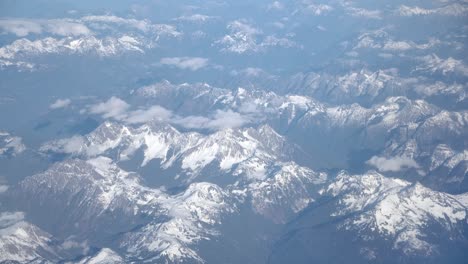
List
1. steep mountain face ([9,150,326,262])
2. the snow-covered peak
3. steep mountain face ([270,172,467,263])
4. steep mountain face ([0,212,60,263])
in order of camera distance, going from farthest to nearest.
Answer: steep mountain face ([9,150,326,262]) < the snow-covered peak < steep mountain face ([270,172,467,263]) < steep mountain face ([0,212,60,263])

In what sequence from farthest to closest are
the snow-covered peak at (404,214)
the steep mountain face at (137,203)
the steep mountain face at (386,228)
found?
the steep mountain face at (137,203)
the snow-covered peak at (404,214)
the steep mountain face at (386,228)

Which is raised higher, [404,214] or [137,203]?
[404,214]

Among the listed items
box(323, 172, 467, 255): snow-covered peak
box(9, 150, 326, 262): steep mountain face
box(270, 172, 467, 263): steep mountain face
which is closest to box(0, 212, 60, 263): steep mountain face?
box(9, 150, 326, 262): steep mountain face

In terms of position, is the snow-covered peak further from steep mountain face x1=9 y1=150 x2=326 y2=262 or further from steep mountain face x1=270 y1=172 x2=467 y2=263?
steep mountain face x1=9 y1=150 x2=326 y2=262

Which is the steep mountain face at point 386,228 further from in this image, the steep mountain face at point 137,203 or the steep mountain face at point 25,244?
the steep mountain face at point 25,244

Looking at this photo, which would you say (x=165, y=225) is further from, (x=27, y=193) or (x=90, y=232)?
(x=27, y=193)

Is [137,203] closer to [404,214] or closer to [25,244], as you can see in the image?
[25,244]

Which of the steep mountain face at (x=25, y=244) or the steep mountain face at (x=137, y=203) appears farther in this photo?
the steep mountain face at (x=137, y=203)

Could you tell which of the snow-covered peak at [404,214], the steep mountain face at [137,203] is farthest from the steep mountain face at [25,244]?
the snow-covered peak at [404,214]

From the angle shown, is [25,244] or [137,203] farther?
[137,203]

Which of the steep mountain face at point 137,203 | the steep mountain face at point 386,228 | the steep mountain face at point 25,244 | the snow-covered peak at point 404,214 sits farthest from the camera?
the steep mountain face at point 137,203

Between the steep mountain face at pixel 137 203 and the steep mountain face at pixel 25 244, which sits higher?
the steep mountain face at pixel 25 244

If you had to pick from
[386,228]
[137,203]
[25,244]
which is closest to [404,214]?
[386,228]
